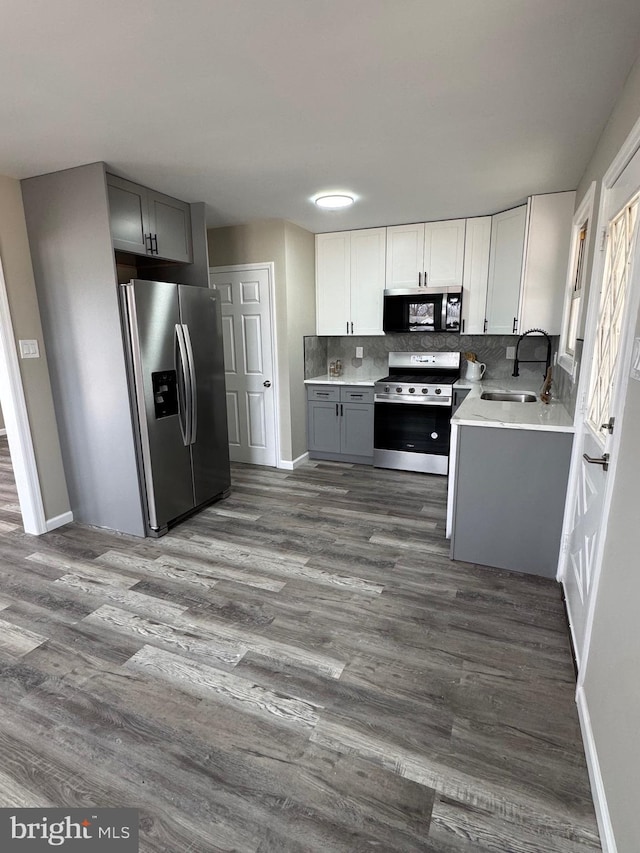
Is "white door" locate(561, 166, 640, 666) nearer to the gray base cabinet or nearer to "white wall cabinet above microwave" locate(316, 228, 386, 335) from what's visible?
the gray base cabinet

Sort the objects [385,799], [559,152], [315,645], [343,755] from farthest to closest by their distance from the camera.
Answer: [559,152], [315,645], [343,755], [385,799]

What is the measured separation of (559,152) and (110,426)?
336 centimetres

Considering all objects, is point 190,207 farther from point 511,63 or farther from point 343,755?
point 343,755

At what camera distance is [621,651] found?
1227 mm

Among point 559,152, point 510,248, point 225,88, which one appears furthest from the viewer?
point 510,248

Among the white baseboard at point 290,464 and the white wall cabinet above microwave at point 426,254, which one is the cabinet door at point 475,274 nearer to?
the white wall cabinet above microwave at point 426,254

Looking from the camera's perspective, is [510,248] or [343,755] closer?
[343,755]

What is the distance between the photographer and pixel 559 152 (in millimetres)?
2551

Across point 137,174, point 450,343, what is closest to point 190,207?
point 137,174

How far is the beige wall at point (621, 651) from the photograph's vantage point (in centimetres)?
109

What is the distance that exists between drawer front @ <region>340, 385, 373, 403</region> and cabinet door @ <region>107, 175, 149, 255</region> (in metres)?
2.27

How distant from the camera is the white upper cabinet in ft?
9.18

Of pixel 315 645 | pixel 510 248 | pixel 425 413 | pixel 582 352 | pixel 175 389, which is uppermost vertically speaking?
pixel 510 248

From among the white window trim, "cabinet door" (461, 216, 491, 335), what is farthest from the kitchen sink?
"cabinet door" (461, 216, 491, 335)
